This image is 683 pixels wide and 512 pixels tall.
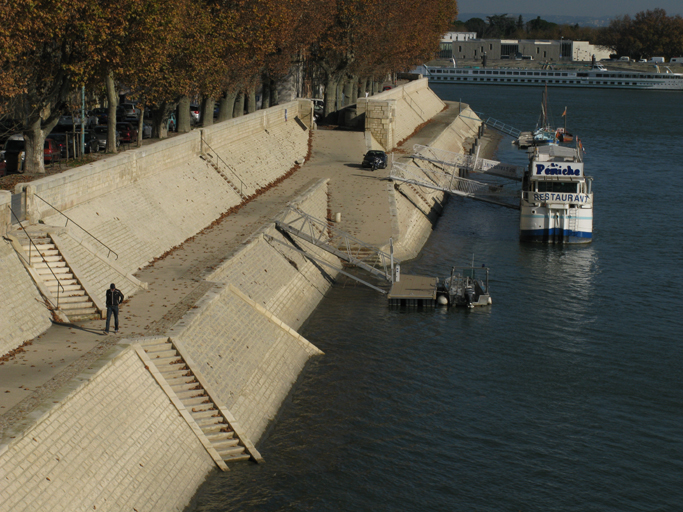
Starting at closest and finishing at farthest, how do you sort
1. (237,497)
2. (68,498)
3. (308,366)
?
(68,498) → (237,497) → (308,366)

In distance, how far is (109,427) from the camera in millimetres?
20281

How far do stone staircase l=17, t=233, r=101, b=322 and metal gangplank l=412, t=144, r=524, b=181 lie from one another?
40.9 metres

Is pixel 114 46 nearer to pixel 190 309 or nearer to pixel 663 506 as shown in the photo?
pixel 190 309

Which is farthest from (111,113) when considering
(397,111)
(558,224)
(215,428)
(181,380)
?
(397,111)

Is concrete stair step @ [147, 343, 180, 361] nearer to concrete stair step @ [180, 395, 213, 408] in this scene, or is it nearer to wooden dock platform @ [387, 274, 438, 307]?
concrete stair step @ [180, 395, 213, 408]

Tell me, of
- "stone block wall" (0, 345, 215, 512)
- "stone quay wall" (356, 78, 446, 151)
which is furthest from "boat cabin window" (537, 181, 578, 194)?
"stone block wall" (0, 345, 215, 512)

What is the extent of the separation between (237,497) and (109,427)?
3.67 m

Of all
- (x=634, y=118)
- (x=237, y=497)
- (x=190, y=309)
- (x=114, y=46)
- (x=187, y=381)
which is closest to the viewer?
(x=237, y=497)

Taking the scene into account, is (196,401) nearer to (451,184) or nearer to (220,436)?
(220,436)

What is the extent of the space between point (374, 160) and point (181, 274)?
3007 cm

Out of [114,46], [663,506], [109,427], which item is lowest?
[663,506]

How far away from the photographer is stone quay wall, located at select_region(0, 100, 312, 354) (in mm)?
26375

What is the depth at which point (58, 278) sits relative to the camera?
2736cm

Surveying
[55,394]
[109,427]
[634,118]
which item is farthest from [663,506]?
[634,118]
